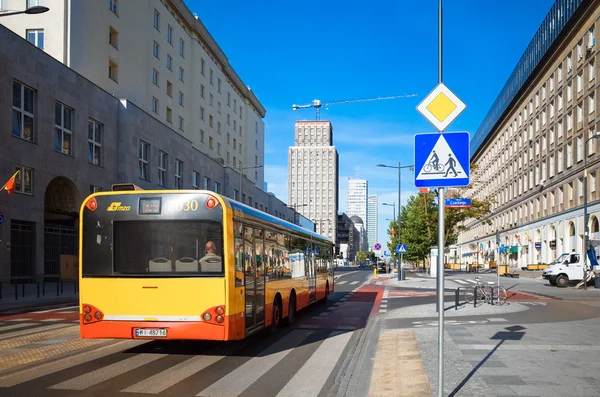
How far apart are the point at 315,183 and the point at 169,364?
172 metres

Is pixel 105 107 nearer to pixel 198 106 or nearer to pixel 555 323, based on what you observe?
pixel 198 106

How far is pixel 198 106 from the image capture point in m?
58.4

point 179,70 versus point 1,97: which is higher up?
point 179,70

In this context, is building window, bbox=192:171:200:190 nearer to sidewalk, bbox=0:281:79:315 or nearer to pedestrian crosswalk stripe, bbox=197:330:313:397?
sidewalk, bbox=0:281:79:315

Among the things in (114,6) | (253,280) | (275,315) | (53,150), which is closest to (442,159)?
(253,280)

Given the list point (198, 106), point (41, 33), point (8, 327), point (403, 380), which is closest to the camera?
point (403, 380)

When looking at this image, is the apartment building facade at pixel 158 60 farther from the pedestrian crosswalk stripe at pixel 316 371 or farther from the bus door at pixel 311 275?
the pedestrian crosswalk stripe at pixel 316 371

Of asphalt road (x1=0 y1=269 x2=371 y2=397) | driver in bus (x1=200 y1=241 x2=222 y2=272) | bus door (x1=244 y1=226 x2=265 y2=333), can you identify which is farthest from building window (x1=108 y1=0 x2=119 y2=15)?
driver in bus (x1=200 y1=241 x2=222 y2=272)

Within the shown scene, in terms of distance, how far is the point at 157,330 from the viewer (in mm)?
8961

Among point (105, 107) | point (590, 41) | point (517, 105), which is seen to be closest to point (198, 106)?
point (105, 107)

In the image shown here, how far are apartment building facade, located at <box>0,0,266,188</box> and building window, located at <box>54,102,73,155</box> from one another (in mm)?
4058

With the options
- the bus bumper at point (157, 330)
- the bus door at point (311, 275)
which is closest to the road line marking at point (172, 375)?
the bus bumper at point (157, 330)

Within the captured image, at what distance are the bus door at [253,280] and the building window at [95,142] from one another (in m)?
27.4

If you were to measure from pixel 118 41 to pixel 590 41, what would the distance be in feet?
125
